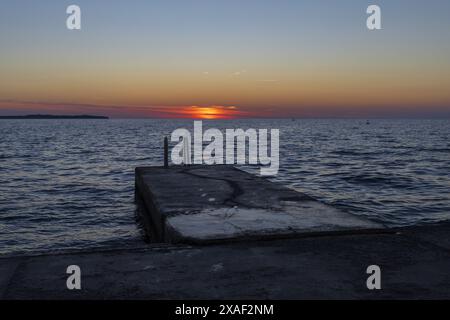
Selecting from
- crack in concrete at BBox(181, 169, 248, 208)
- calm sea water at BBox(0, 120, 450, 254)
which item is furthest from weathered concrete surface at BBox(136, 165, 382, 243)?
calm sea water at BBox(0, 120, 450, 254)

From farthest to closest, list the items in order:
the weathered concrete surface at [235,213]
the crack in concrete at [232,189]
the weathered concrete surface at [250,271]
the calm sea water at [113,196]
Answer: the calm sea water at [113,196] < the crack in concrete at [232,189] < the weathered concrete surface at [235,213] < the weathered concrete surface at [250,271]

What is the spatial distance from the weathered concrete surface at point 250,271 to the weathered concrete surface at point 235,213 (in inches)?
16.9

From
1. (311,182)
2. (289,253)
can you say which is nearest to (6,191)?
(311,182)

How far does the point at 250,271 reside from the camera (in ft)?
15.9

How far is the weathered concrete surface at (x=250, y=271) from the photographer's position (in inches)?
167

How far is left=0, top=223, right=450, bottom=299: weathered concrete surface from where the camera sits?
4.25 metres

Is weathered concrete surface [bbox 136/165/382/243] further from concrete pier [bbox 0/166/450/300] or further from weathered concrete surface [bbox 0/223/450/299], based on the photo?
weathered concrete surface [bbox 0/223/450/299]

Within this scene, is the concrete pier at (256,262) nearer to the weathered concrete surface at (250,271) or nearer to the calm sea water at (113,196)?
the weathered concrete surface at (250,271)

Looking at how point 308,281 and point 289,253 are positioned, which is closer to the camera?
point 308,281

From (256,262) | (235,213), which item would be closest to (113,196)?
(235,213)

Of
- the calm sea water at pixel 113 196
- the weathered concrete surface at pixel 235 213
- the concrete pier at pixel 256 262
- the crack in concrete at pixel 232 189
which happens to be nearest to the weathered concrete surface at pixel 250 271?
the concrete pier at pixel 256 262

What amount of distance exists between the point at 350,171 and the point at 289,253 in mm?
20809
